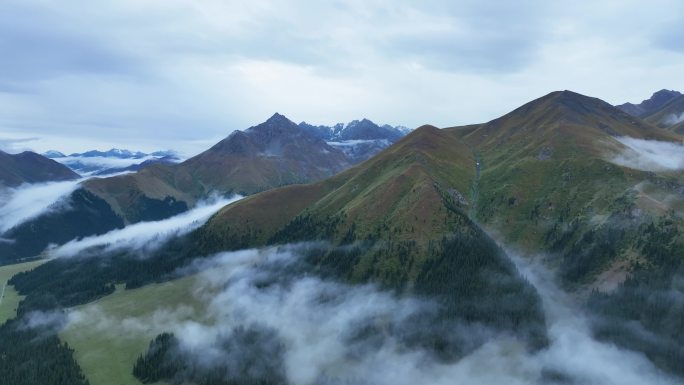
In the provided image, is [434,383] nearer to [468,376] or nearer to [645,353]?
[468,376]

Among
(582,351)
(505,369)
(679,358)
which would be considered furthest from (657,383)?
(505,369)

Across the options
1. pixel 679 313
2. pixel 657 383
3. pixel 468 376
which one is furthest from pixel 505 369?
Answer: pixel 679 313

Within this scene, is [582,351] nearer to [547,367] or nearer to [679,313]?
[547,367]

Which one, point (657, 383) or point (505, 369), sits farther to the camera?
point (505, 369)

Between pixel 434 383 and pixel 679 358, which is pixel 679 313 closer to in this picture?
pixel 679 358

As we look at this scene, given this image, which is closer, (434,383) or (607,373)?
(607,373)

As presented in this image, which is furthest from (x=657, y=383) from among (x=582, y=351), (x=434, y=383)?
(x=434, y=383)

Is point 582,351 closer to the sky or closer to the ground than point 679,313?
closer to the ground

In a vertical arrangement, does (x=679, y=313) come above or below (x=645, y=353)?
above
